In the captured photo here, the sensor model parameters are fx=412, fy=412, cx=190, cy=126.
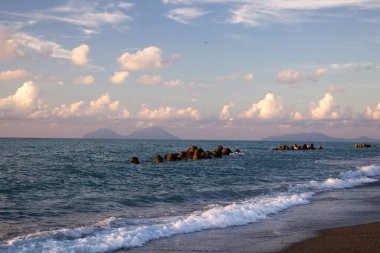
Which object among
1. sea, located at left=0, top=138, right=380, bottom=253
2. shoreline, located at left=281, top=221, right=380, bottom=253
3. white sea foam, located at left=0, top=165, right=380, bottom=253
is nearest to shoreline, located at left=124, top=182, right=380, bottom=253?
sea, located at left=0, top=138, right=380, bottom=253

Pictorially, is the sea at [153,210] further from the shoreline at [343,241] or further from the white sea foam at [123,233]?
the shoreline at [343,241]

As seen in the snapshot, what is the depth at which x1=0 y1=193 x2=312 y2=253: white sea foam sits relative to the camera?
1128 cm

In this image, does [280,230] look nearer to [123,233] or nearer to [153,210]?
[123,233]

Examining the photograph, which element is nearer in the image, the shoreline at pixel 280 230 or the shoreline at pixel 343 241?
the shoreline at pixel 343 241

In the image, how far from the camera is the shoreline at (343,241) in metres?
11.0

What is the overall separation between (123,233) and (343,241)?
6.50 meters

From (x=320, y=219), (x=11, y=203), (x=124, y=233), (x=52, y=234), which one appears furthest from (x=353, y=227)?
(x=11, y=203)

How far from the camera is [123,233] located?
12633 mm

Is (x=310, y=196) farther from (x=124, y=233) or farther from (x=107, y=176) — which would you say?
(x=107, y=176)

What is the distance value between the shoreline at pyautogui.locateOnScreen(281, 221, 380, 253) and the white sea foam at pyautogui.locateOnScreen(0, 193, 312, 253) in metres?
3.64

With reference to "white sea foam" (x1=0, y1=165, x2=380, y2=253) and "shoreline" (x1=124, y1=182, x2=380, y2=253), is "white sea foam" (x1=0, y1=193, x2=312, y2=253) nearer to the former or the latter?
"white sea foam" (x1=0, y1=165, x2=380, y2=253)

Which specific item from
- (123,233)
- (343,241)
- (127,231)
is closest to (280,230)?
(343,241)

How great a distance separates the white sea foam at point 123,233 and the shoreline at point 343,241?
364 centimetres

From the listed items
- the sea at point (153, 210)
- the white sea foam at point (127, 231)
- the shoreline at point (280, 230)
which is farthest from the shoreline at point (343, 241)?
the white sea foam at point (127, 231)
